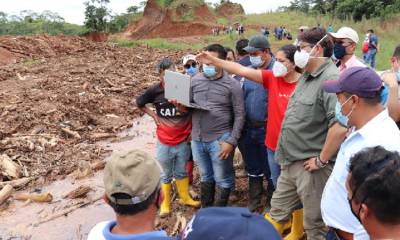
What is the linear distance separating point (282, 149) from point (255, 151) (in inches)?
50.4

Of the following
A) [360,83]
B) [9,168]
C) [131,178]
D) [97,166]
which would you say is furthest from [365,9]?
[131,178]

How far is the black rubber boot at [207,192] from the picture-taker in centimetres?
514

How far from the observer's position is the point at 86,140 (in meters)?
9.65

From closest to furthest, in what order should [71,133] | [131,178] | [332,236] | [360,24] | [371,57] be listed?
[131,178] < [332,236] < [71,133] < [371,57] < [360,24]

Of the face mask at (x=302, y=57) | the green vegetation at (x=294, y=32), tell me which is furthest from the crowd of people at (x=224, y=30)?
the face mask at (x=302, y=57)

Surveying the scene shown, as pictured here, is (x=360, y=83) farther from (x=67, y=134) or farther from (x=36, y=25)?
(x=36, y=25)

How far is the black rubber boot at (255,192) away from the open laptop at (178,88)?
1.18m

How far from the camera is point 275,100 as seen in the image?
420 centimetres

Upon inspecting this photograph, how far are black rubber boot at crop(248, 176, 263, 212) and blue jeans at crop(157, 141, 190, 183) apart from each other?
0.89m

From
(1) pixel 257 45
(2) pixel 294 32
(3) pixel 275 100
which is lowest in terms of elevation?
(2) pixel 294 32

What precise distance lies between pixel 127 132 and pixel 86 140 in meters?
1.20

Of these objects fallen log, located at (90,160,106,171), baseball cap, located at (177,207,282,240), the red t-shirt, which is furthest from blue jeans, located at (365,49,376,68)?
baseball cap, located at (177,207,282,240)

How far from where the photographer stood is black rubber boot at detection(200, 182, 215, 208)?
5.14m

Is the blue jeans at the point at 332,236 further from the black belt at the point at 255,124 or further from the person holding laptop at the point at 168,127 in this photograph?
the person holding laptop at the point at 168,127
